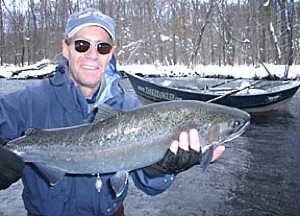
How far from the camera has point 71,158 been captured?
259 centimetres

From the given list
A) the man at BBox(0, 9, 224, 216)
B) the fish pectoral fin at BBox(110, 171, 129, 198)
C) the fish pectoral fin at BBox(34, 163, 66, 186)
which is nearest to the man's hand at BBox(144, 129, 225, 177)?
the man at BBox(0, 9, 224, 216)

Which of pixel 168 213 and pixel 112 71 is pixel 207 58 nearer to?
pixel 168 213

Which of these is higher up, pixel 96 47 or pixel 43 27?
pixel 43 27

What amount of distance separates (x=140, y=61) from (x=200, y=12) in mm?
9966

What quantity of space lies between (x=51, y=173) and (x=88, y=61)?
0.70 metres

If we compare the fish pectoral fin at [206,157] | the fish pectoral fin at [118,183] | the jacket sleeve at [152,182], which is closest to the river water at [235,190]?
the jacket sleeve at [152,182]

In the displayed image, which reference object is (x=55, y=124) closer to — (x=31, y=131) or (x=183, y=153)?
(x=31, y=131)

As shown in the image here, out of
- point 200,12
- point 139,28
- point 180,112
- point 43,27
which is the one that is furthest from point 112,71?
point 43,27

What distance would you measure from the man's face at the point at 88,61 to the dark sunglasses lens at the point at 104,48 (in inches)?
0.7

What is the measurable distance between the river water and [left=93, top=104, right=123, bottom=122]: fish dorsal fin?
4.33 meters

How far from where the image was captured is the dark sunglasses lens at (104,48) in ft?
8.60

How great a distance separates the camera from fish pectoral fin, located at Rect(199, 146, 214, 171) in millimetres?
2615

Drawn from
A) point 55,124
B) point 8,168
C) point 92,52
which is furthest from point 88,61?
point 8,168

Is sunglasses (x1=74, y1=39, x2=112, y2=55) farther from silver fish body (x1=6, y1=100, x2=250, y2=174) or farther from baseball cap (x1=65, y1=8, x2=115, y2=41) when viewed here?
silver fish body (x1=6, y1=100, x2=250, y2=174)
